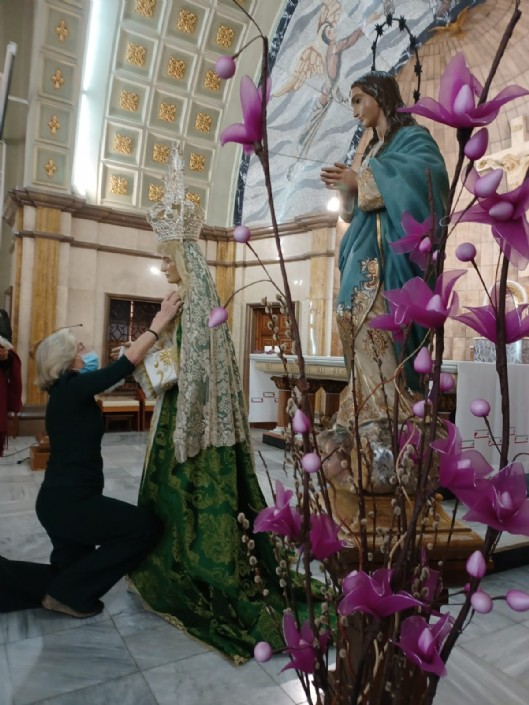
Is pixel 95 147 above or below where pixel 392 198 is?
above

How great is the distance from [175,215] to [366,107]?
51.0 inches

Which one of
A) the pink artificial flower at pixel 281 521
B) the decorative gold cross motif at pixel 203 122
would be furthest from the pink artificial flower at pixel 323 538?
the decorative gold cross motif at pixel 203 122

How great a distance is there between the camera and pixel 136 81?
8.74 metres

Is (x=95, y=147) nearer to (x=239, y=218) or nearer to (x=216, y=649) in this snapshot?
(x=239, y=218)

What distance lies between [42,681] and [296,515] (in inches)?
70.7

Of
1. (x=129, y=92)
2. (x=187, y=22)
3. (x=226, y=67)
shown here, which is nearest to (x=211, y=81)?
(x=187, y=22)

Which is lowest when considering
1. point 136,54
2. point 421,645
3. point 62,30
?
point 421,645

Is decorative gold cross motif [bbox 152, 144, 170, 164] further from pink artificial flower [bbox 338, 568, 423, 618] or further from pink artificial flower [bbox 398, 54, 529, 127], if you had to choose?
pink artificial flower [bbox 338, 568, 423, 618]

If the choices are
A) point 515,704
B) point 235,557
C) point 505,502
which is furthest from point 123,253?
point 505,502

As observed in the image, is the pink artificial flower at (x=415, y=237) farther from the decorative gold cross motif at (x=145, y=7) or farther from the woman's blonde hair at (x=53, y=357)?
the decorative gold cross motif at (x=145, y=7)

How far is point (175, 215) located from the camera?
247 cm

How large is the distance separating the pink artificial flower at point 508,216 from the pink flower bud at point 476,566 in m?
0.32

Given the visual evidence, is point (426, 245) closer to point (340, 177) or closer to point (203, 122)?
point (340, 177)

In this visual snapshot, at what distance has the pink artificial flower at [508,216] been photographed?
1.73ft
